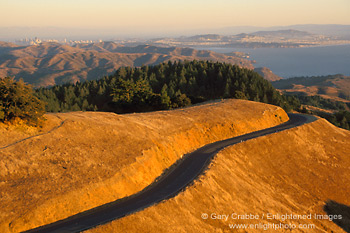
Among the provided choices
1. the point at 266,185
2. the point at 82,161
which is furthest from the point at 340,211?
the point at 82,161

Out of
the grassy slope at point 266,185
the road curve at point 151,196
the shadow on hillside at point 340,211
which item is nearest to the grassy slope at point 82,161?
the road curve at point 151,196

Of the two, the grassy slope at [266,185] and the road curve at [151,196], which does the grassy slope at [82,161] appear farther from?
the grassy slope at [266,185]

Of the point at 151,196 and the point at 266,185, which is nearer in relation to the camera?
the point at 151,196

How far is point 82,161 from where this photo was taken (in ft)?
96.4

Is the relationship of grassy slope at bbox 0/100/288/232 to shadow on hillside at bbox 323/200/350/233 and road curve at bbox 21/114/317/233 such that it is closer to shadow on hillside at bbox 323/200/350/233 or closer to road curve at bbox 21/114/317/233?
road curve at bbox 21/114/317/233

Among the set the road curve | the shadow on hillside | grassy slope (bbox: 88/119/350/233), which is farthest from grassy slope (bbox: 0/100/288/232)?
the shadow on hillside

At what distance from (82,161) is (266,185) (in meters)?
22.1

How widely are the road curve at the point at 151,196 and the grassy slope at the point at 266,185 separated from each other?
153cm

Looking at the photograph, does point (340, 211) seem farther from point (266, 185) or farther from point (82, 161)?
point (82, 161)

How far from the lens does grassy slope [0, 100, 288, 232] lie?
915 inches

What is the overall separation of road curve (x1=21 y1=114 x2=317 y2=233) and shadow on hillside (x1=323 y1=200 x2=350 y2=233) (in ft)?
49.3

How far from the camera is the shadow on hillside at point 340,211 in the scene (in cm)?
3450

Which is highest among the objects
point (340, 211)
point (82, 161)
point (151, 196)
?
point (82, 161)

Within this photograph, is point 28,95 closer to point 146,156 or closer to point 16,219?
point 146,156
